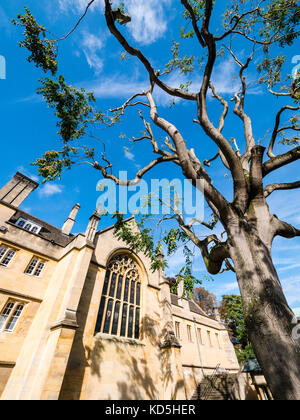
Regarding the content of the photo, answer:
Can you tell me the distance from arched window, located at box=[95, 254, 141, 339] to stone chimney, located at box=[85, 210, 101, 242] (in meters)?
2.55

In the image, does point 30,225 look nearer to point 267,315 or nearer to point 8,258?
point 8,258

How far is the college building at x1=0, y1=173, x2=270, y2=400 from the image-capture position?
840cm

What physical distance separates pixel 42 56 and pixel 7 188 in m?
10.4

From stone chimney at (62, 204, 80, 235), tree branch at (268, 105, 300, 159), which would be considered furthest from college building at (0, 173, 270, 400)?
tree branch at (268, 105, 300, 159)

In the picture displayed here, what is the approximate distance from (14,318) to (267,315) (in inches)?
484

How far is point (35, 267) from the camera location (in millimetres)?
11641

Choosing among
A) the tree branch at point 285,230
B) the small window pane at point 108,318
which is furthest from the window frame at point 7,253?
the tree branch at point 285,230

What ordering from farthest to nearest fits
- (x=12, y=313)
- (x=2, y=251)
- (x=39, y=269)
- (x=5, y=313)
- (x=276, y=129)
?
(x=39, y=269)
(x=2, y=251)
(x=12, y=313)
(x=5, y=313)
(x=276, y=129)

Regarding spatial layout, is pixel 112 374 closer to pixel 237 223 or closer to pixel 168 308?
pixel 168 308

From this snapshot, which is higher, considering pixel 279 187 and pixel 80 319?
pixel 279 187

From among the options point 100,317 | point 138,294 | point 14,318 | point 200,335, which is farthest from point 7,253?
point 200,335

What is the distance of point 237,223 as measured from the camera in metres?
3.57

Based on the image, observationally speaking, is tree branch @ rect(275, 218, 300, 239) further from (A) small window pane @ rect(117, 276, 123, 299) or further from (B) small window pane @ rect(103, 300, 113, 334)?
(A) small window pane @ rect(117, 276, 123, 299)
